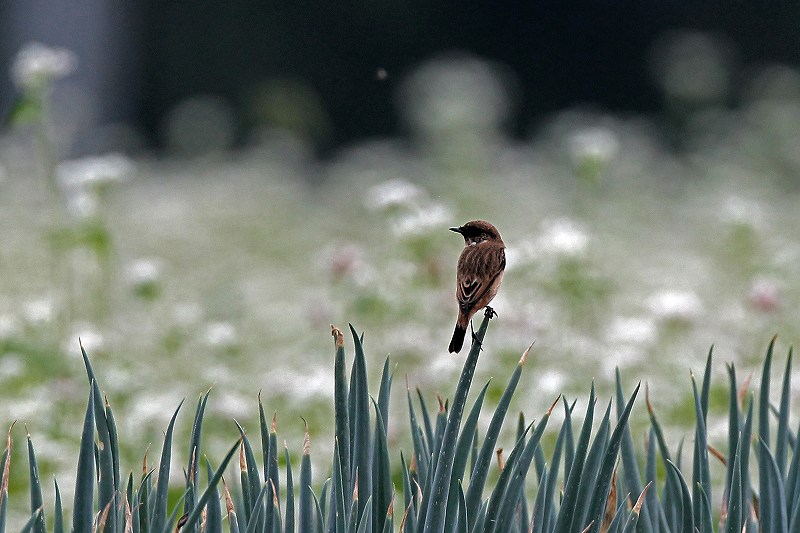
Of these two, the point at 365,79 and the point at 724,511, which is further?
the point at 365,79

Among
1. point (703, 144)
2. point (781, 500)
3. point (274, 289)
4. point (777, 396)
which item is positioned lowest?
point (781, 500)

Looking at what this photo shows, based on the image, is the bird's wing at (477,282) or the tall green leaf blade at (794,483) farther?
the tall green leaf blade at (794,483)

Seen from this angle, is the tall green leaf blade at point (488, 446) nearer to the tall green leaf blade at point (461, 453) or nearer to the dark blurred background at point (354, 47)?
the tall green leaf blade at point (461, 453)

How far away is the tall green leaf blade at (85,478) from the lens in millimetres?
1635

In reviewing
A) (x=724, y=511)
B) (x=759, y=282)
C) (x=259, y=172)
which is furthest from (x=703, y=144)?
(x=724, y=511)

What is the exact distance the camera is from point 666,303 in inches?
150

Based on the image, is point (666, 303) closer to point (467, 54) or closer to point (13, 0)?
point (467, 54)

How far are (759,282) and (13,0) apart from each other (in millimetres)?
9260

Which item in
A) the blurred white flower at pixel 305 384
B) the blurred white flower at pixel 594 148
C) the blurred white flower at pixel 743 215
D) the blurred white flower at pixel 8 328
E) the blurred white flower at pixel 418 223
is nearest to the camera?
the blurred white flower at pixel 305 384

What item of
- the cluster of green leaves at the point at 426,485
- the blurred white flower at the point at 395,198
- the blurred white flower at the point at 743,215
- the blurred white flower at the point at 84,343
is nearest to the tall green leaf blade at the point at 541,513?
the cluster of green leaves at the point at 426,485

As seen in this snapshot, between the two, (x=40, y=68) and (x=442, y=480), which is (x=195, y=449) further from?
(x=40, y=68)

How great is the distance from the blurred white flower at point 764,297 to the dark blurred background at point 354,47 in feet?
25.0

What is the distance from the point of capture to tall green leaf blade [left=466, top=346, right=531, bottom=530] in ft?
5.10

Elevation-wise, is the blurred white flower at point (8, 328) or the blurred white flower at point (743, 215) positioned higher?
the blurred white flower at point (743, 215)
